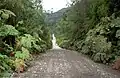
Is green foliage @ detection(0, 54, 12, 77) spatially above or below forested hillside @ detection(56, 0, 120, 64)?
below

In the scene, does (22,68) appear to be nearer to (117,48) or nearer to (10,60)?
(10,60)

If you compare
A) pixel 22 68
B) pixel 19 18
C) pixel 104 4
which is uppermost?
pixel 104 4

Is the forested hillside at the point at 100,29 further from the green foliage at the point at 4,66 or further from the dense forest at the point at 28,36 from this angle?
the green foliage at the point at 4,66

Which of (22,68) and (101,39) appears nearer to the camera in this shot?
(22,68)

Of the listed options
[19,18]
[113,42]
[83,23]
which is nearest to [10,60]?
[19,18]

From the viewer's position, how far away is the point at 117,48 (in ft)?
49.7

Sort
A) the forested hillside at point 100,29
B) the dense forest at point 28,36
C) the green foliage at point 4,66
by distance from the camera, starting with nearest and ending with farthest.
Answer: the green foliage at point 4,66 → the dense forest at point 28,36 → the forested hillside at point 100,29

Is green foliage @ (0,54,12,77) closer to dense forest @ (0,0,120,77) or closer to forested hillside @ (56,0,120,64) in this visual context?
dense forest @ (0,0,120,77)

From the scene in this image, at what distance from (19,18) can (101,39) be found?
5.91 metres

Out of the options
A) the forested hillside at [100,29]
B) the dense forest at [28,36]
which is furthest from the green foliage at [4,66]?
the forested hillside at [100,29]

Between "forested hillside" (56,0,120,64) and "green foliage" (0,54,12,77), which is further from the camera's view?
"forested hillside" (56,0,120,64)

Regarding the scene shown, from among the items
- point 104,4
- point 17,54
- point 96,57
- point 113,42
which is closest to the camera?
point 17,54

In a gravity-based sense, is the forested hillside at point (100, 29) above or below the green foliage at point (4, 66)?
above

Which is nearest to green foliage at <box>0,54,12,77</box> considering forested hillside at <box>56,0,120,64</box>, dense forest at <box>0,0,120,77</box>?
dense forest at <box>0,0,120,77</box>
